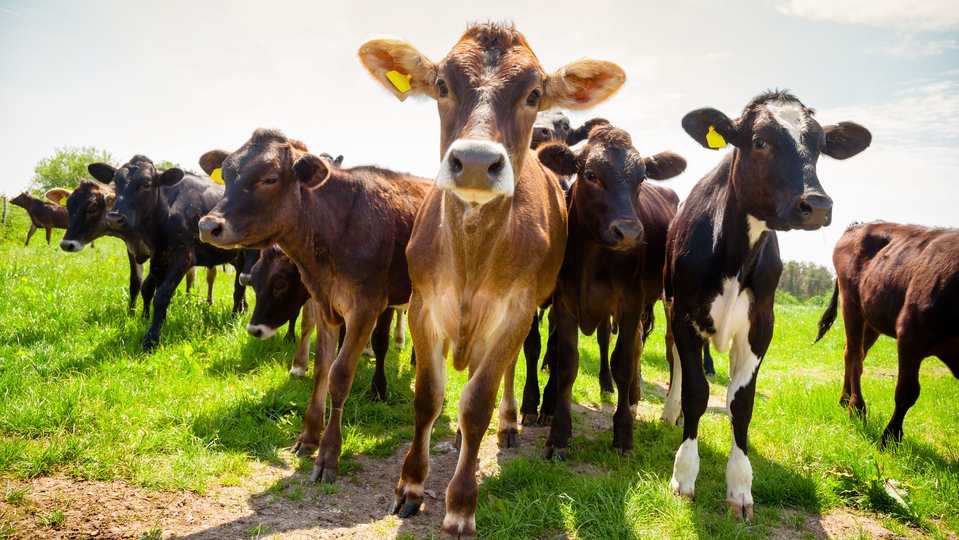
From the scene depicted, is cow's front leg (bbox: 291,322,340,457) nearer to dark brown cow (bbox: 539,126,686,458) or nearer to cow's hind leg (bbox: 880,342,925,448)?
dark brown cow (bbox: 539,126,686,458)

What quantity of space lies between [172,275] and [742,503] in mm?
7262

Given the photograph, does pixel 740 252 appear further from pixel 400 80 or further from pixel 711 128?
pixel 400 80

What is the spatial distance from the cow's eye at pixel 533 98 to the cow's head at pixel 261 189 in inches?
86.7

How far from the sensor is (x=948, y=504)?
4.28 m

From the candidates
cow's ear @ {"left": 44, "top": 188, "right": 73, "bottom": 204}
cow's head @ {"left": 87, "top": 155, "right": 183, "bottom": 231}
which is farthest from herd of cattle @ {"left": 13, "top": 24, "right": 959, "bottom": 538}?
cow's ear @ {"left": 44, "top": 188, "right": 73, "bottom": 204}

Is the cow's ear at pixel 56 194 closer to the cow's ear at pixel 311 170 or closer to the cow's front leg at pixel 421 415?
the cow's ear at pixel 311 170

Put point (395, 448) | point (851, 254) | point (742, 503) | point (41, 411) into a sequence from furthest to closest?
1. point (851, 254)
2. point (395, 448)
3. point (41, 411)
4. point (742, 503)

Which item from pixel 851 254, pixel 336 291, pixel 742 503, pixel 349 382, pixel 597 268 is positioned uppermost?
pixel 851 254

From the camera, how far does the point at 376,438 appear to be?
5316 mm

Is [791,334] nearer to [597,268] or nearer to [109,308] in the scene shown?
[597,268]

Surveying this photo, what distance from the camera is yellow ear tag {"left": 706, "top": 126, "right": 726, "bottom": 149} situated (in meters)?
4.56

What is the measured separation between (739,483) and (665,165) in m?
A: 3.08

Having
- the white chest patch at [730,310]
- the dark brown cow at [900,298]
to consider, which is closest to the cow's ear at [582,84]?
the white chest patch at [730,310]

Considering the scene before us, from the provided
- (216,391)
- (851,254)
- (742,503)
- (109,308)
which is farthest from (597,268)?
(109,308)
